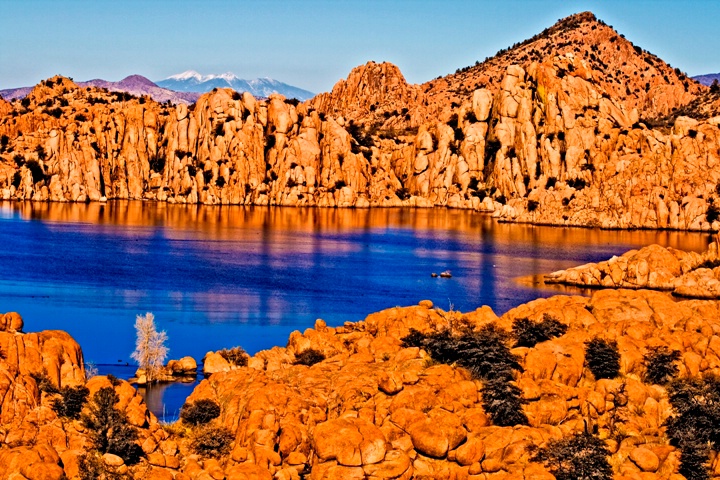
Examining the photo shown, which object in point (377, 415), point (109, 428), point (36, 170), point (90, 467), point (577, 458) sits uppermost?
point (36, 170)

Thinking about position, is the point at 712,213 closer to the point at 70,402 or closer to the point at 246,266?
the point at 246,266

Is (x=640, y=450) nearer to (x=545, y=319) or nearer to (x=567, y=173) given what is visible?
(x=545, y=319)

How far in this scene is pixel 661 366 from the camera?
38750mm

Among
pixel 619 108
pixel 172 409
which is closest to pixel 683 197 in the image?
pixel 619 108

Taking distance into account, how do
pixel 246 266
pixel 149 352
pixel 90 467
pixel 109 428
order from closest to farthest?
pixel 90 467 → pixel 109 428 → pixel 149 352 → pixel 246 266

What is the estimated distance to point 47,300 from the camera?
76.2 meters

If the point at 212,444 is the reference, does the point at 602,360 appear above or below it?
above

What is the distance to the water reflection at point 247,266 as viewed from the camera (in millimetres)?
69438

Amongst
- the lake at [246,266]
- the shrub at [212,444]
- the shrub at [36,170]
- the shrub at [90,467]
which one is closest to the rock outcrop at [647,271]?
the lake at [246,266]

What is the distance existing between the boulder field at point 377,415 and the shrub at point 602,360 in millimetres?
329

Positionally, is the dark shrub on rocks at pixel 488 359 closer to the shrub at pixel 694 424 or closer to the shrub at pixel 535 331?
the shrub at pixel 535 331

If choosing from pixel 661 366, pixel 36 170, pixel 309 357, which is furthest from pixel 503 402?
pixel 36 170

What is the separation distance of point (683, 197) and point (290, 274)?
86.0 m

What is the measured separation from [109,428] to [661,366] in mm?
22564
